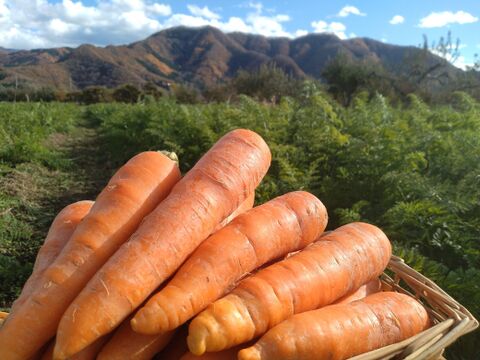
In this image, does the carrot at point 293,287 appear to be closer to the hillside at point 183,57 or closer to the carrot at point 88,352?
the carrot at point 88,352

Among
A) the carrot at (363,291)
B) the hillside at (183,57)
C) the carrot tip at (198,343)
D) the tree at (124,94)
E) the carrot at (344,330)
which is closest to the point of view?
the carrot tip at (198,343)

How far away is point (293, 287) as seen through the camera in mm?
1496

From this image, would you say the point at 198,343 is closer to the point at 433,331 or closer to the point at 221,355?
the point at 221,355

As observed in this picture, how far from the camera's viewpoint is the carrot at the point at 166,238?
1.28 m

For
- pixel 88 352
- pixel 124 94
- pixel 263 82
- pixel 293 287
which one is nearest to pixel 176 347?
pixel 88 352

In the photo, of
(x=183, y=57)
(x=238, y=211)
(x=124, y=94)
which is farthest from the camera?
(x=183, y=57)

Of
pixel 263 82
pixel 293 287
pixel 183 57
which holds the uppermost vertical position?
pixel 183 57

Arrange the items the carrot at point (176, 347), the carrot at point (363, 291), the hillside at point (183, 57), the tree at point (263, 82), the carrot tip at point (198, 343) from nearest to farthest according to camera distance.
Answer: the carrot tip at point (198, 343) → the carrot at point (176, 347) → the carrot at point (363, 291) → the tree at point (263, 82) → the hillside at point (183, 57)

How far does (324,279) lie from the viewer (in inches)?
61.6

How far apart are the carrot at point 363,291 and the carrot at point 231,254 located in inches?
11.0

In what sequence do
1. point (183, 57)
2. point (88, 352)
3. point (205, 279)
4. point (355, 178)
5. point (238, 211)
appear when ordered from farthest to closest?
Result: point (183, 57) < point (355, 178) < point (238, 211) < point (205, 279) < point (88, 352)

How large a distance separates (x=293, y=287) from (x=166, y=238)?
0.49m

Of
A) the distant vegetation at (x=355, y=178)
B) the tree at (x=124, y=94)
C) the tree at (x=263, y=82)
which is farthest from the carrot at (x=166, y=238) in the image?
the tree at (x=124, y=94)

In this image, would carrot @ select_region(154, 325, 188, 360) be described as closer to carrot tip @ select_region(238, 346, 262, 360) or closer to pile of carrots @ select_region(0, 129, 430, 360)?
pile of carrots @ select_region(0, 129, 430, 360)
